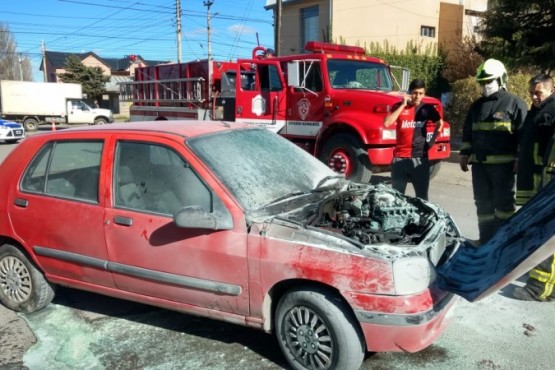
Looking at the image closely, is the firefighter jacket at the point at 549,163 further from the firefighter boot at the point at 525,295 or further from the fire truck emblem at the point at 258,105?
the fire truck emblem at the point at 258,105

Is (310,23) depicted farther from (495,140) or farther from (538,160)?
(538,160)

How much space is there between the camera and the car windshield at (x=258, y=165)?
10.7 feet

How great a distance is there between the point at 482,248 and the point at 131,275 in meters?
2.47

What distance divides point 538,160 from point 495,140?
510 mm

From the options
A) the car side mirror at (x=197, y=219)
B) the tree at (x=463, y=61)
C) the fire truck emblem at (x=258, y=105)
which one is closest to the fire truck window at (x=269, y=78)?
the fire truck emblem at (x=258, y=105)

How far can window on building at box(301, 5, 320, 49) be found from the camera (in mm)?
24153

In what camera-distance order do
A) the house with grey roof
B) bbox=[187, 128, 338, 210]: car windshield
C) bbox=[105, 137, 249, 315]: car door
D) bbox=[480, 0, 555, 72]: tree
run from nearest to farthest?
bbox=[105, 137, 249, 315]: car door, bbox=[187, 128, 338, 210]: car windshield, bbox=[480, 0, 555, 72]: tree, the house with grey roof

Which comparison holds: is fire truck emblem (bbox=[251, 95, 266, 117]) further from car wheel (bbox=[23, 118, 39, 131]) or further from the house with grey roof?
the house with grey roof

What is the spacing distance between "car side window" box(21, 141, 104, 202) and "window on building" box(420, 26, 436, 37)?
24.2m

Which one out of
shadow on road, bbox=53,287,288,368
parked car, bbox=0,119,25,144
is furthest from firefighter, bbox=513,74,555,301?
parked car, bbox=0,119,25,144

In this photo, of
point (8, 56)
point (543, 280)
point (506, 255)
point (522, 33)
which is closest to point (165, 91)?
point (522, 33)

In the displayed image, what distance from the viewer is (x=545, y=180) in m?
4.14

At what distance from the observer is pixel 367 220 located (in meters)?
3.33

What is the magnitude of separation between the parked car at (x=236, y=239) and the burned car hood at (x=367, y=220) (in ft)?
0.04
